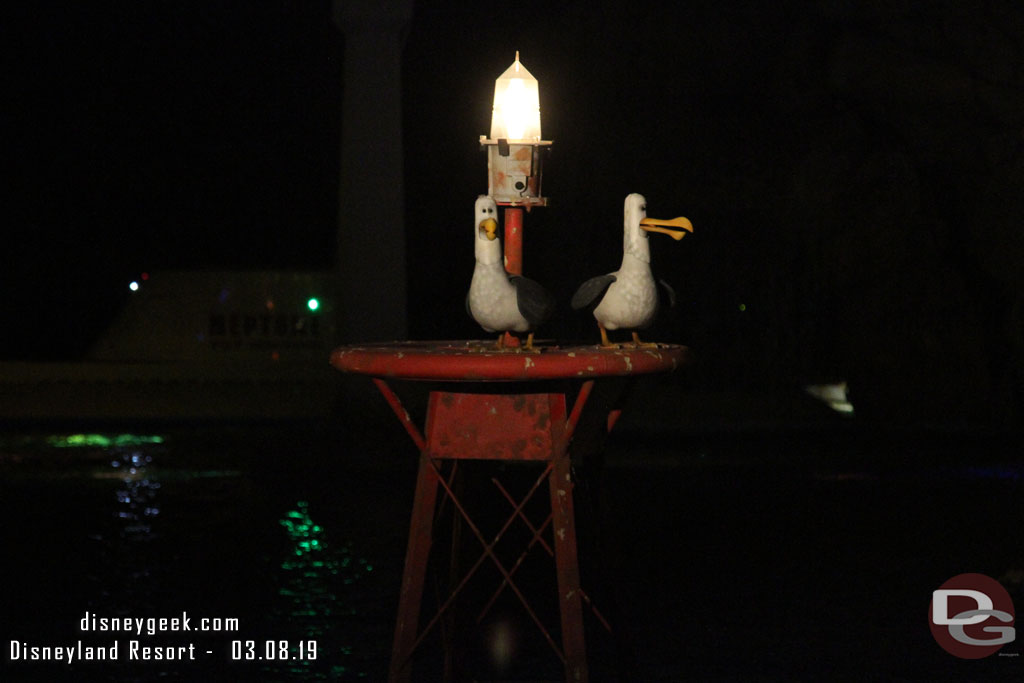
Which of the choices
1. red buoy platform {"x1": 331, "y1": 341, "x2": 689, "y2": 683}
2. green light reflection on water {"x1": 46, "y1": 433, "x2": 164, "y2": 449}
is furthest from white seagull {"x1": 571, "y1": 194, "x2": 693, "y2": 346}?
green light reflection on water {"x1": 46, "y1": 433, "x2": 164, "y2": 449}

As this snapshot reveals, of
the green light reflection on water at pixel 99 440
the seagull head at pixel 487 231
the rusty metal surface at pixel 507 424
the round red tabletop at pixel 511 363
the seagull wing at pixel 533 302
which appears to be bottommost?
the rusty metal surface at pixel 507 424

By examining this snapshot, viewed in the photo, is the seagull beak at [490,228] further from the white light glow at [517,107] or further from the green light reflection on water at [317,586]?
the green light reflection on water at [317,586]

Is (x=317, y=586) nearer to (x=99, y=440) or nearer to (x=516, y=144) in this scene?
(x=516, y=144)

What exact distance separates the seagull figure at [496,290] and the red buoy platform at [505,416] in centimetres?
8

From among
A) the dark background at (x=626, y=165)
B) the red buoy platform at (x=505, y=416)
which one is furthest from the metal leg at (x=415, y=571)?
the dark background at (x=626, y=165)

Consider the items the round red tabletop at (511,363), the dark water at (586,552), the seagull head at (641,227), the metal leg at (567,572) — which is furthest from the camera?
the dark water at (586,552)

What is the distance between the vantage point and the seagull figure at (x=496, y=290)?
3623 mm

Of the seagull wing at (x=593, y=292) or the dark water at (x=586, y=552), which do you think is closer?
the seagull wing at (x=593, y=292)

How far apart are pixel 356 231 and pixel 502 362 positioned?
23.7 feet

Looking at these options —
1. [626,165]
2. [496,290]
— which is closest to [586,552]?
[496,290]

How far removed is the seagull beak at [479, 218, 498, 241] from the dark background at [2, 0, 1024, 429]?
26.8 feet

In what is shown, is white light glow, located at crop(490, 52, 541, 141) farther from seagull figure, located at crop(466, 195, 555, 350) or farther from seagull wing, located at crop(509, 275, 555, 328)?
seagull wing, located at crop(509, 275, 555, 328)

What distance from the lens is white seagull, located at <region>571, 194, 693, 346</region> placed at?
3736 millimetres

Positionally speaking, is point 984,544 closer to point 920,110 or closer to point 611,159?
point 920,110
